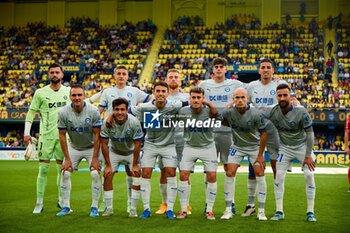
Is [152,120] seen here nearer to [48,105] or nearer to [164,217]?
[164,217]

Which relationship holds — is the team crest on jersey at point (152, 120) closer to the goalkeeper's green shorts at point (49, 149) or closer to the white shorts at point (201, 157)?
the white shorts at point (201, 157)

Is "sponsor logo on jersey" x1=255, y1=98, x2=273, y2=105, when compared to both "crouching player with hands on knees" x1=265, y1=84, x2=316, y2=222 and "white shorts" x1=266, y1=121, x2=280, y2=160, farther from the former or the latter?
"crouching player with hands on knees" x1=265, y1=84, x2=316, y2=222

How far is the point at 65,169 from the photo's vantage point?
8.73 metres

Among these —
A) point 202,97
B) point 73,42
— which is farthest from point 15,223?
point 73,42

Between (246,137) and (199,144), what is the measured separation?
30.8 inches

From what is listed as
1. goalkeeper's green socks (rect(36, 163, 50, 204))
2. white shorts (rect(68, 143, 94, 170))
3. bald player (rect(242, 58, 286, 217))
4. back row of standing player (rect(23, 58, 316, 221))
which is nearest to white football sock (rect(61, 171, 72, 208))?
white shorts (rect(68, 143, 94, 170))

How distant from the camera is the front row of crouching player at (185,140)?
8.44 meters

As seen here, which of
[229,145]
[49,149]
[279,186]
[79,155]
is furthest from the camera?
[49,149]

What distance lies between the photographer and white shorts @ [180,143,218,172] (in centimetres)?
857

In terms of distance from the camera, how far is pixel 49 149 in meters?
9.41

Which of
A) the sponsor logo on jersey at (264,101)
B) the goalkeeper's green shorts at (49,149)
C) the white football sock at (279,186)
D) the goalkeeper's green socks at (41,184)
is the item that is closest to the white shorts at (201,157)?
the white football sock at (279,186)

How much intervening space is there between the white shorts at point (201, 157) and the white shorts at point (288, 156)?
1023 mm

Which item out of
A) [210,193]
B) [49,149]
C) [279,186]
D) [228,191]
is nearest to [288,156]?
[279,186]

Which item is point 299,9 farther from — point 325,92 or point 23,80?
point 23,80
